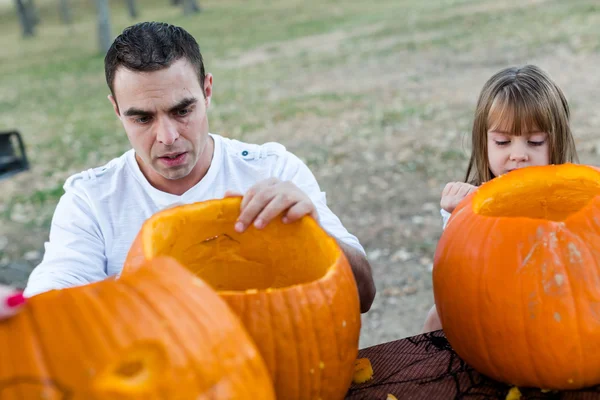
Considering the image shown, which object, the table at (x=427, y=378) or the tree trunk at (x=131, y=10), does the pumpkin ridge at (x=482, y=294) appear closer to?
the table at (x=427, y=378)

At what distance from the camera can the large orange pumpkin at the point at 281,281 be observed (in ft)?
4.33

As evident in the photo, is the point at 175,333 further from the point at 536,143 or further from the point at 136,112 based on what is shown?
the point at 536,143

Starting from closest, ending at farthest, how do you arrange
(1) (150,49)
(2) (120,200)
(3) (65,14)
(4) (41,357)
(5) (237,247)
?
1. (4) (41,357)
2. (5) (237,247)
3. (1) (150,49)
4. (2) (120,200)
5. (3) (65,14)

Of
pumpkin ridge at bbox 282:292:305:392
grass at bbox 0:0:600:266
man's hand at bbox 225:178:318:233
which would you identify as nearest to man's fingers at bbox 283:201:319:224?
man's hand at bbox 225:178:318:233

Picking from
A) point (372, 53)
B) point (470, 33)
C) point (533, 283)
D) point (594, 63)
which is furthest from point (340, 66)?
point (533, 283)

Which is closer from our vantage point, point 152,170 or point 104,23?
point 152,170

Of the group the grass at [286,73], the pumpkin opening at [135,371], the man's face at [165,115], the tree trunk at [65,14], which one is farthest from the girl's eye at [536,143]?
the tree trunk at [65,14]

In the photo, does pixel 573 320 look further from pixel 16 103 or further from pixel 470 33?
pixel 16 103

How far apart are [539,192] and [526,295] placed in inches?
15.7

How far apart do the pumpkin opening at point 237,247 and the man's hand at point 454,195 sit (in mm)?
781

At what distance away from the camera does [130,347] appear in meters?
1.01

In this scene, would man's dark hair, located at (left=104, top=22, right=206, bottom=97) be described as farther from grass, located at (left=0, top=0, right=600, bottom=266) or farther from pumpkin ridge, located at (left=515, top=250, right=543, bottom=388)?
grass, located at (left=0, top=0, right=600, bottom=266)

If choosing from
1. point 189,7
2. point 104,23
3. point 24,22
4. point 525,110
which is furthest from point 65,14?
point 525,110

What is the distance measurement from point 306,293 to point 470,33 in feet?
44.1
